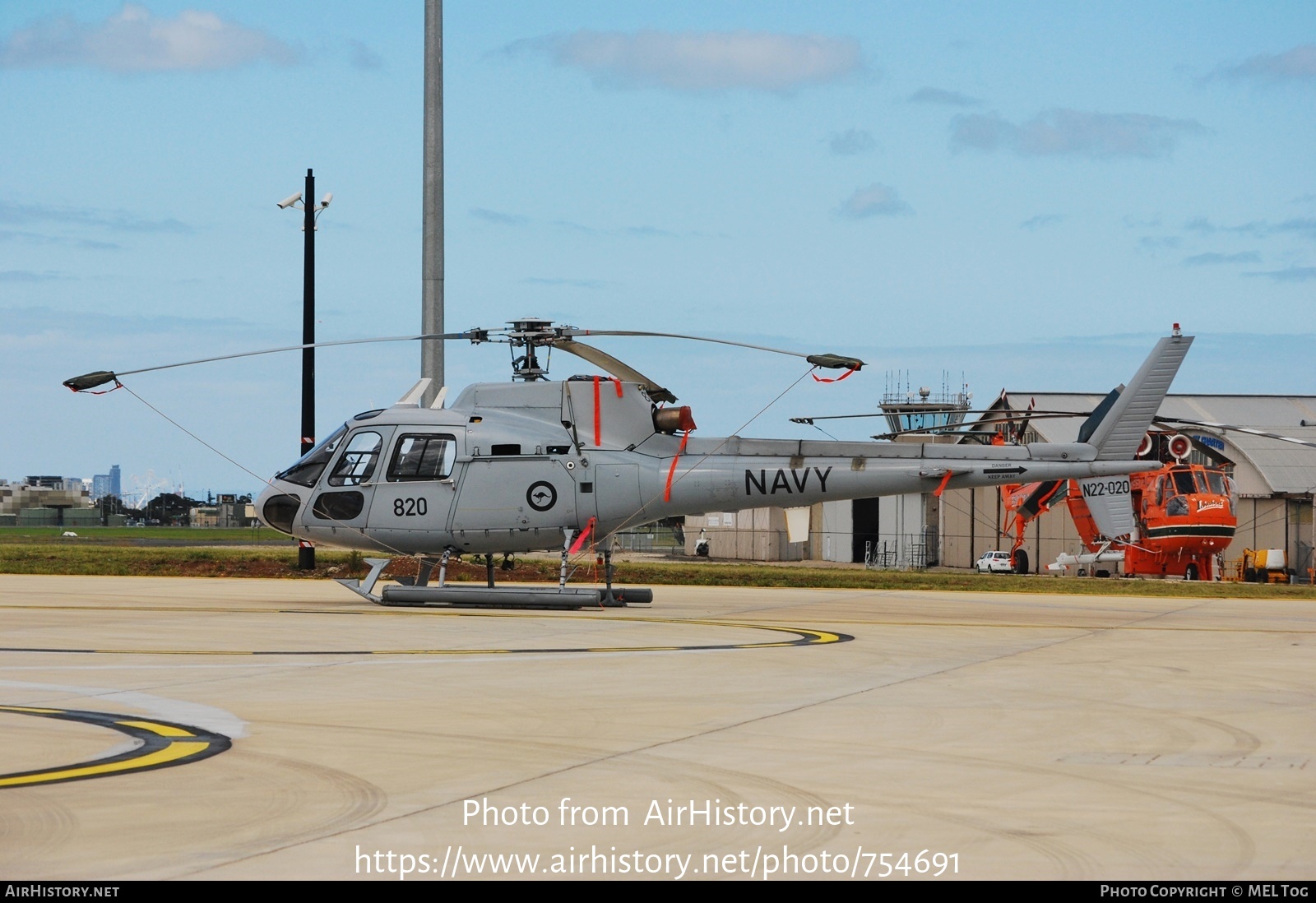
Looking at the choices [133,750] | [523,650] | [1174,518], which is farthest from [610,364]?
[1174,518]

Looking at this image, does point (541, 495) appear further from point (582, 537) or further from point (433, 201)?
point (433, 201)

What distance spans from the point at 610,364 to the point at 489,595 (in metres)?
3.94

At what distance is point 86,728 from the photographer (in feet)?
29.3

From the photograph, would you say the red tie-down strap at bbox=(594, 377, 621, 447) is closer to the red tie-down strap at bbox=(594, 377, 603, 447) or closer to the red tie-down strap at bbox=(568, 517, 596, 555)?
the red tie-down strap at bbox=(594, 377, 603, 447)

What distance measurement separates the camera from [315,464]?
21797 millimetres

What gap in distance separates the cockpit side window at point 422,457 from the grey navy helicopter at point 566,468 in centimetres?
2

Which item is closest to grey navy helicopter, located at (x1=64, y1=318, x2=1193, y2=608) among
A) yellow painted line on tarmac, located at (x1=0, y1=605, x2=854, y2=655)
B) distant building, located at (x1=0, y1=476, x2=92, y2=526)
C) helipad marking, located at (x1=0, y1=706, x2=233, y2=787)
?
yellow painted line on tarmac, located at (x1=0, y1=605, x2=854, y2=655)

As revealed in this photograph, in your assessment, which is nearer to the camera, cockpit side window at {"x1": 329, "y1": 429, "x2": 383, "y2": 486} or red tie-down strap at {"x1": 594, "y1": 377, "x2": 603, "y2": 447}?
red tie-down strap at {"x1": 594, "y1": 377, "x2": 603, "y2": 447}

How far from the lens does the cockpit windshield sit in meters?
21.7

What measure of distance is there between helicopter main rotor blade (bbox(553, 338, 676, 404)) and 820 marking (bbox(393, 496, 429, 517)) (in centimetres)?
321

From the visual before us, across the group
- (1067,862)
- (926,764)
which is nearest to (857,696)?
(926,764)

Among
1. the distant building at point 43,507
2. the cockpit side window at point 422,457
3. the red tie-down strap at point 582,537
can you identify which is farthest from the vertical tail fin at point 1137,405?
the distant building at point 43,507

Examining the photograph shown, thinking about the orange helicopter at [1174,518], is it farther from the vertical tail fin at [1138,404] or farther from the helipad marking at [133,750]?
the helipad marking at [133,750]

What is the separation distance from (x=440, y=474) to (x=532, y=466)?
4.74 feet
